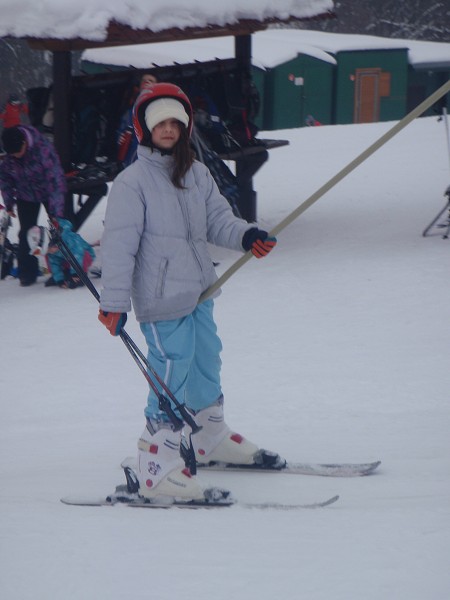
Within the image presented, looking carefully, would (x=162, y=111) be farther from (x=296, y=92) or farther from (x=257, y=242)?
(x=296, y=92)

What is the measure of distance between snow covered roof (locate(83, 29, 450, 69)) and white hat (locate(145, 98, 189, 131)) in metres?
14.2

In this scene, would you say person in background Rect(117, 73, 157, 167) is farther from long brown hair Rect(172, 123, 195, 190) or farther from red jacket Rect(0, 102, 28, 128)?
long brown hair Rect(172, 123, 195, 190)

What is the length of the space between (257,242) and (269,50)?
19.2 metres

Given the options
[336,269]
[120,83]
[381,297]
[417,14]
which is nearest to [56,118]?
[120,83]

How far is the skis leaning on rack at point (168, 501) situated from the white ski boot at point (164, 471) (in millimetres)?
24

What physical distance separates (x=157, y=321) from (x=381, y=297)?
12.8 feet

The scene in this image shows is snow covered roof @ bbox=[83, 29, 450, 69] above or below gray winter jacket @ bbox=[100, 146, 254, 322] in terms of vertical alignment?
above

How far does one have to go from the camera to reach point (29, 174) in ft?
26.0

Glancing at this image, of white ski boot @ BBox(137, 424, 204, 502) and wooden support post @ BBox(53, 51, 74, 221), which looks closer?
white ski boot @ BBox(137, 424, 204, 502)

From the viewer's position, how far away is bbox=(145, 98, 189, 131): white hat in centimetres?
380

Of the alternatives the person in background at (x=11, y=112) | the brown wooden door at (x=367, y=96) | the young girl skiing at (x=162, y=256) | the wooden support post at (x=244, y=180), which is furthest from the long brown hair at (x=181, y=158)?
the brown wooden door at (x=367, y=96)

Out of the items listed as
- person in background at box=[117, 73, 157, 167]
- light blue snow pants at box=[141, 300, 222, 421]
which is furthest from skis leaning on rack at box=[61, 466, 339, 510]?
person in background at box=[117, 73, 157, 167]

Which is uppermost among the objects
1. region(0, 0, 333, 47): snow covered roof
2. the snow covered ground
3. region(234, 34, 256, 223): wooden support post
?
region(0, 0, 333, 47): snow covered roof

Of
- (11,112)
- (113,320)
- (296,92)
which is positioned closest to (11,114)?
(11,112)
